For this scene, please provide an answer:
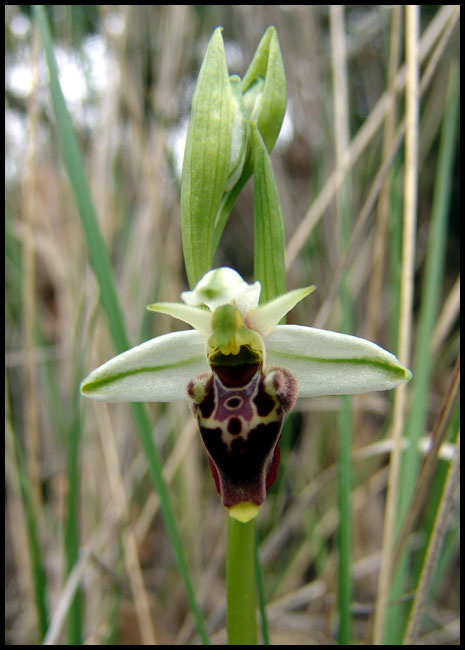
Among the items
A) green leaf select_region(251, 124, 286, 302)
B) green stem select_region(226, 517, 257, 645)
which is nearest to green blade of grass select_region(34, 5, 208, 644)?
green stem select_region(226, 517, 257, 645)

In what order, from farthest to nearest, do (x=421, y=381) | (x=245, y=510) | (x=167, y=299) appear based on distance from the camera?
(x=167, y=299) → (x=421, y=381) → (x=245, y=510)

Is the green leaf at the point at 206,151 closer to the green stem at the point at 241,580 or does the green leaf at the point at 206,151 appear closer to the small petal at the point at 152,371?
the small petal at the point at 152,371

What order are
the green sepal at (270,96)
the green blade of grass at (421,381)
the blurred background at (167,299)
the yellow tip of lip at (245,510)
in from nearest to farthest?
the yellow tip of lip at (245,510) → the green sepal at (270,96) → the green blade of grass at (421,381) → the blurred background at (167,299)

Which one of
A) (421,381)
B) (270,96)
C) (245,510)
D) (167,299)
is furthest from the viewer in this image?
(167,299)

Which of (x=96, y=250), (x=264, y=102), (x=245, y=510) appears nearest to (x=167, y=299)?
(x=96, y=250)

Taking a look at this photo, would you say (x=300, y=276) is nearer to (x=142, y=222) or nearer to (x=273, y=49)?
(x=142, y=222)

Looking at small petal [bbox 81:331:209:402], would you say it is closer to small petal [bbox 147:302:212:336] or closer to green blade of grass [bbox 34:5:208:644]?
small petal [bbox 147:302:212:336]

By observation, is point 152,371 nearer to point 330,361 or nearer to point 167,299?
point 330,361

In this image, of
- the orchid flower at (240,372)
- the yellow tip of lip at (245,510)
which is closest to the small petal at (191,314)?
the orchid flower at (240,372)
